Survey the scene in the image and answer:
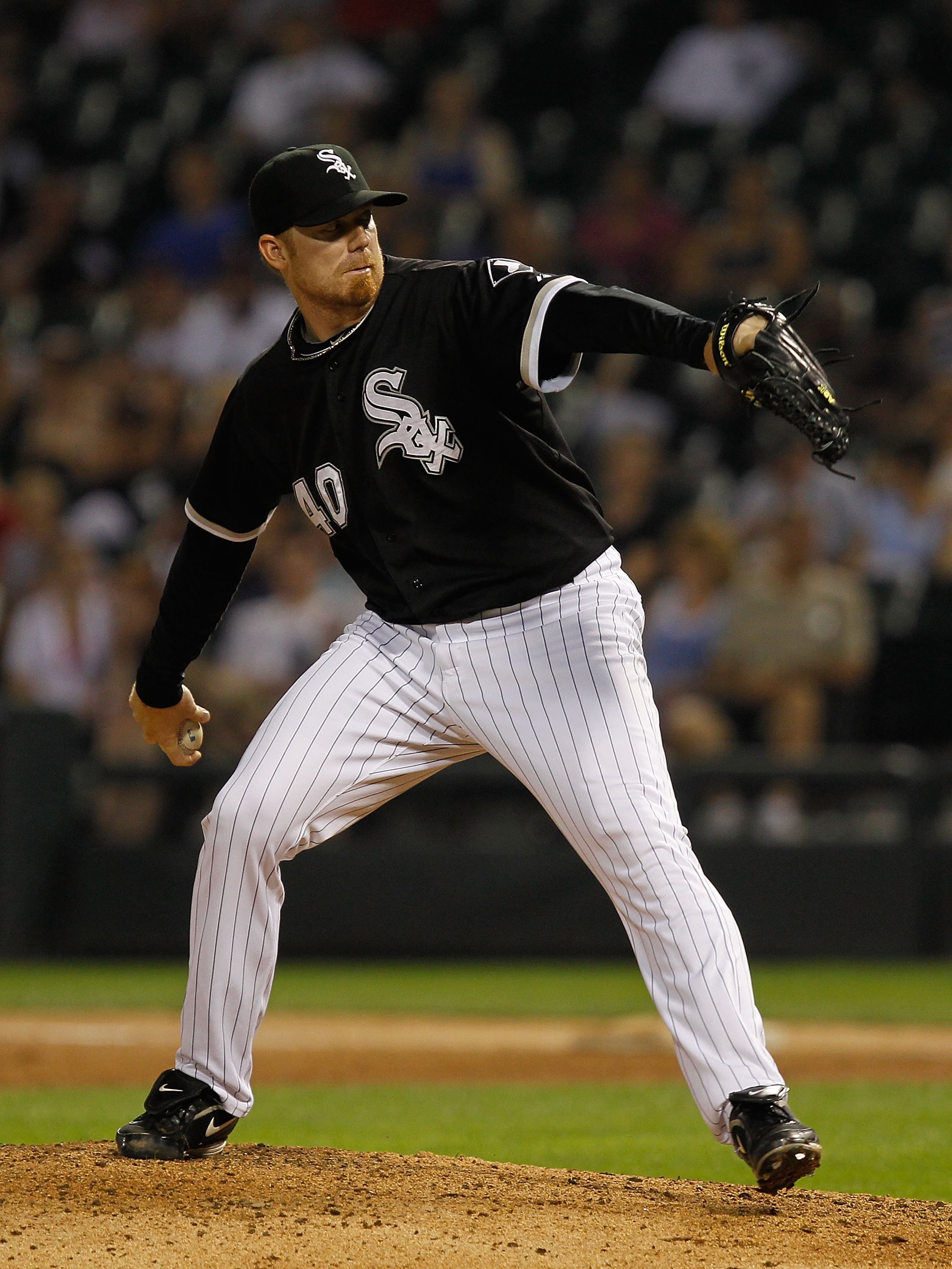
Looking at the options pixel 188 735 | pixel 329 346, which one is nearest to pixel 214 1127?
pixel 188 735

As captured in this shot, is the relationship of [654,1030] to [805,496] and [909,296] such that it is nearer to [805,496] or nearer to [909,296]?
[805,496]

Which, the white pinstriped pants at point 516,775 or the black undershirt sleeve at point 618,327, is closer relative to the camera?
the black undershirt sleeve at point 618,327

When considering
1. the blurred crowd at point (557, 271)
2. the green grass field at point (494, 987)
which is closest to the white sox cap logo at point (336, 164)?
the green grass field at point (494, 987)

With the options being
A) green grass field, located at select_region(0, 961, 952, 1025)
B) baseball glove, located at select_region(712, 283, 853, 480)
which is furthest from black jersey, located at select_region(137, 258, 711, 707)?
green grass field, located at select_region(0, 961, 952, 1025)

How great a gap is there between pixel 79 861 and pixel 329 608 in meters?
1.60

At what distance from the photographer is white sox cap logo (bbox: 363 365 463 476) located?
10.1 ft

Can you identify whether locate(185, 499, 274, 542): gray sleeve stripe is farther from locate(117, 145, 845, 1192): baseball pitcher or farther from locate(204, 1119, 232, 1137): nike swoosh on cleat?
locate(204, 1119, 232, 1137): nike swoosh on cleat

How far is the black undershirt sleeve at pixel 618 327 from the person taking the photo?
2734 millimetres

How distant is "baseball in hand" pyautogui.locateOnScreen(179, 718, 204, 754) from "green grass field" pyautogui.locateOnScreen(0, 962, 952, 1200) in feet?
3.46

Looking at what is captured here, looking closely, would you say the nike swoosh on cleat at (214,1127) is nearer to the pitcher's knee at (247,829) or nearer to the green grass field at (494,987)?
the pitcher's knee at (247,829)

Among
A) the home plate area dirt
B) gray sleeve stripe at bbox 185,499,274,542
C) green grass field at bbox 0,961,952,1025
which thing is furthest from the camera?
green grass field at bbox 0,961,952,1025

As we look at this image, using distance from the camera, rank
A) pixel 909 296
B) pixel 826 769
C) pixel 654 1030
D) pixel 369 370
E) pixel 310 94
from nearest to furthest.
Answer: pixel 369 370
pixel 654 1030
pixel 826 769
pixel 909 296
pixel 310 94

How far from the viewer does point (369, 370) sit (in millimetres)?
3104

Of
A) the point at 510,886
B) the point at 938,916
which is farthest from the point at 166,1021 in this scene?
the point at 938,916
